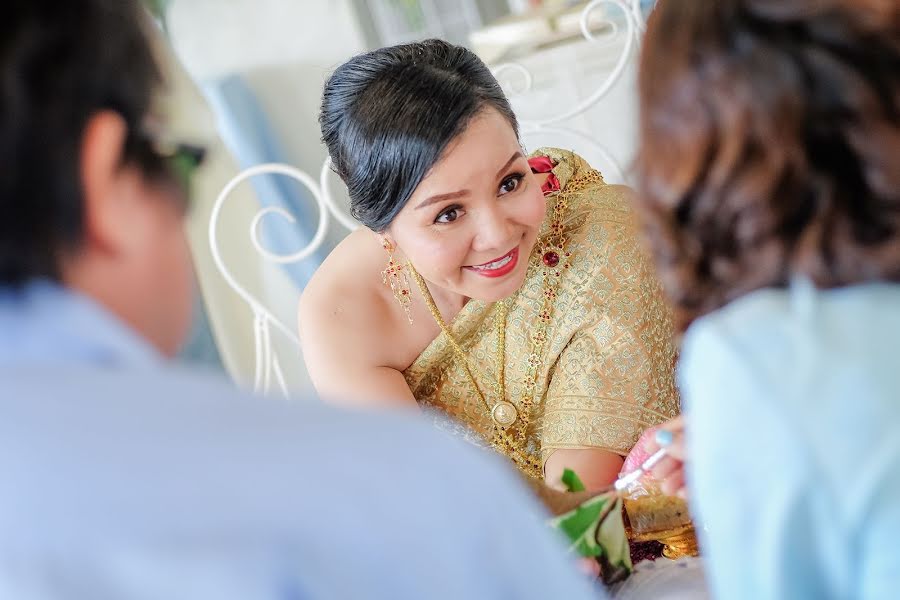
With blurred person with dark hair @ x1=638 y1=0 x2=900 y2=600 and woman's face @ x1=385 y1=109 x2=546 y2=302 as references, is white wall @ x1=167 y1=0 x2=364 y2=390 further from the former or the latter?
blurred person with dark hair @ x1=638 y1=0 x2=900 y2=600

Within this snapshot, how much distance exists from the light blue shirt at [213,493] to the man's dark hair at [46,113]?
29mm

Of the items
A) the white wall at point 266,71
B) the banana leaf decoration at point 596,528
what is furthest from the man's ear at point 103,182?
the white wall at point 266,71

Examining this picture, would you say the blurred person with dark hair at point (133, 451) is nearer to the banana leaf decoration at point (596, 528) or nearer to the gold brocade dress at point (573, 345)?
the banana leaf decoration at point (596, 528)

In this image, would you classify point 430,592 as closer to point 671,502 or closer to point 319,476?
point 319,476

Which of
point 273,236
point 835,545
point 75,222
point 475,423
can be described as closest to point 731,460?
point 835,545

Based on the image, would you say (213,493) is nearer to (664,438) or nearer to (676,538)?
(664,438)

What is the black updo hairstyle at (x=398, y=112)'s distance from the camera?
4.65 ft

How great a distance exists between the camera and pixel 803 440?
606 millimetres

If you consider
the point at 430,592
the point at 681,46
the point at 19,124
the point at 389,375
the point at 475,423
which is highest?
the point at 19,124

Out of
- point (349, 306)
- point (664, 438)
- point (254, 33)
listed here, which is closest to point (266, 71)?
point (254, 33)

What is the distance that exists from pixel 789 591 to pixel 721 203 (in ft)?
0.89

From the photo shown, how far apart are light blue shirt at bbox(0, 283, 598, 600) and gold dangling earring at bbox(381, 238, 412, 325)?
1.15 metres

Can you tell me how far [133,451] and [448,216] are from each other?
104 centimetres

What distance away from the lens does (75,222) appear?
1.78ft
